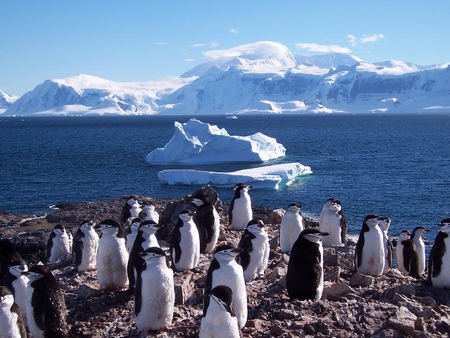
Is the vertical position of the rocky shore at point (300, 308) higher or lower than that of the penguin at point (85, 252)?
lower

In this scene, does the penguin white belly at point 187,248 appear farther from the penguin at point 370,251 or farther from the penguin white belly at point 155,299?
the penguin at point 370,251

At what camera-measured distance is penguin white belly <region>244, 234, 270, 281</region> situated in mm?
9219

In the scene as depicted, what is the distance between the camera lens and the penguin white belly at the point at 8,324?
6594 millimetres

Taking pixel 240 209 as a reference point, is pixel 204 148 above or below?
below

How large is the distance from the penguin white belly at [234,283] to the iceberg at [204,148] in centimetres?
3992

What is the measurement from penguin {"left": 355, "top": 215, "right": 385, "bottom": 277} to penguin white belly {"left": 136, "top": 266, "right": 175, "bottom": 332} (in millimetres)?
4207

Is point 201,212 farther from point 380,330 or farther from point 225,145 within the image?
point 225,145

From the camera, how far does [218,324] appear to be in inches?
241

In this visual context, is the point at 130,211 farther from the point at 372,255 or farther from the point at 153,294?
the point at 153,294

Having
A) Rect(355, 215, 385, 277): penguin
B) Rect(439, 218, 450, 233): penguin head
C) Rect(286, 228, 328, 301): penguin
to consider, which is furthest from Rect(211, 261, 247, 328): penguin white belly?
Rect(439, 218, 450, 233): penguin head

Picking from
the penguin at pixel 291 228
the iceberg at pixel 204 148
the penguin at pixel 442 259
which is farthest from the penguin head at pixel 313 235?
the iceberg at pixel 204 148

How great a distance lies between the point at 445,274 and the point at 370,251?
1256 mm

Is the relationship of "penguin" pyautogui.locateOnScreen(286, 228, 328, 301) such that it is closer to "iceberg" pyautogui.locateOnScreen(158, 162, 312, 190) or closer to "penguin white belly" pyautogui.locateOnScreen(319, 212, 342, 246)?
"penguin white belly" pyautogui.locateOnScreen(319, 212, 342, 246)

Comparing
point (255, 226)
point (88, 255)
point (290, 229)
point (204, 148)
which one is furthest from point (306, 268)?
point (204, 148)
